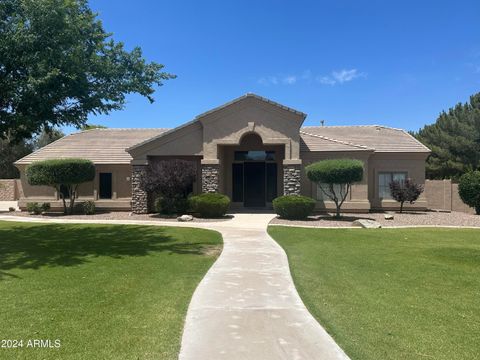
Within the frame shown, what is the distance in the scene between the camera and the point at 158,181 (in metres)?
20.5

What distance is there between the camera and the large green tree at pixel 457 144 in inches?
1436

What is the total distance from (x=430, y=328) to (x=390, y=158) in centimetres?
2049

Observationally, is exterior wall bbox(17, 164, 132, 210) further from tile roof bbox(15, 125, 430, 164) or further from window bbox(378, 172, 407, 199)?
window bbox(378, 172, 407, 199)

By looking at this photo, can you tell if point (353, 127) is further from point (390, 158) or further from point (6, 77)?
point (6, 77)

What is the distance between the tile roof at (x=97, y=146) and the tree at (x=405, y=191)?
53.2ft

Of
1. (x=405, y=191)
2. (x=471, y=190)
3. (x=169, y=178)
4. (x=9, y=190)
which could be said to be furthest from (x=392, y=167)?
(x=9, y=190)

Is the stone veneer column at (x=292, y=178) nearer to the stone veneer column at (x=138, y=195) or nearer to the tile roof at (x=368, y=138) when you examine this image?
the tile roof at (x=368, y=138)

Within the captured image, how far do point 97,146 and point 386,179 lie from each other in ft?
62.4

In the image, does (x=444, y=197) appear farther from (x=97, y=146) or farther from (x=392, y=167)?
(x=97, y=146)

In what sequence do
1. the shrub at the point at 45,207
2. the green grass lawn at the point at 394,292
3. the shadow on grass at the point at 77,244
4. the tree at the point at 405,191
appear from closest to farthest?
the green grass lawn at the point at 394,292, the shadow on grass at the point at 77,244, the tree at the point at 405,191, the shrub at the point at 45,207

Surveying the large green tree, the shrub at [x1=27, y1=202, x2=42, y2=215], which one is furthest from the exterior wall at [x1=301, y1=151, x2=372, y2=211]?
the large green tree

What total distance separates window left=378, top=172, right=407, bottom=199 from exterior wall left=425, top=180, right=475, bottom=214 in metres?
3.44

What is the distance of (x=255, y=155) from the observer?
24.4 metres

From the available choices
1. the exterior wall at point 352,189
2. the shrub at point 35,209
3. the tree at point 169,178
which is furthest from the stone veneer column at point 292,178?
the shrub at point 35,209
